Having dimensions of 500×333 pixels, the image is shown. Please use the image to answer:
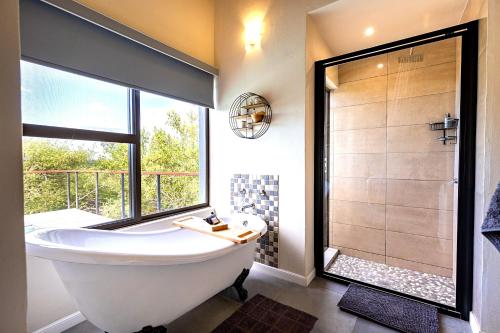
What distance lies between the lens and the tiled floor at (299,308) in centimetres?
152

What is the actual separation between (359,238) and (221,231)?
182 cm

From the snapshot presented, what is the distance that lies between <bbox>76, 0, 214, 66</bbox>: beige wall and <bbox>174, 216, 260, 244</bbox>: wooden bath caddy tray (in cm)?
175

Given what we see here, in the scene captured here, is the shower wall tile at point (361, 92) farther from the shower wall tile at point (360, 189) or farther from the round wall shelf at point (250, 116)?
the round wall shelf at point (250, 116)

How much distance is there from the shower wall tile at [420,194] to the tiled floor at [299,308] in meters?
1.04

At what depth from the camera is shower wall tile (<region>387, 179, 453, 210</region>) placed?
2166mm

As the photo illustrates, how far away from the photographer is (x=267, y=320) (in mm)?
1588

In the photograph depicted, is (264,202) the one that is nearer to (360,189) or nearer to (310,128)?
(310,128)

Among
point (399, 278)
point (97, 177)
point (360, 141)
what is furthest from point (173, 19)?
point (399, 278)

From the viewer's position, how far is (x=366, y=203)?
8.59ft

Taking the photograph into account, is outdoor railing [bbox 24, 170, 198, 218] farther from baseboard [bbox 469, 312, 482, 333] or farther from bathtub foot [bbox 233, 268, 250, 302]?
baseboard [bbox 469, 312, 482, 333]

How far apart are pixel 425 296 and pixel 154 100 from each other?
9.92ft

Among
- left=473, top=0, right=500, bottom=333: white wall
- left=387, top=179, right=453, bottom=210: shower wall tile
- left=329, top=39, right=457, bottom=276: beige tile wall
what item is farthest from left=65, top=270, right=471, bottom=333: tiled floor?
left=387, top=179, right=453, bottom=210: shower wall tile

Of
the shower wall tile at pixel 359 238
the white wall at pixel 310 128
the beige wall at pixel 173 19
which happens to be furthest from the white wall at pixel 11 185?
the shower wall tile at pixel 359 238

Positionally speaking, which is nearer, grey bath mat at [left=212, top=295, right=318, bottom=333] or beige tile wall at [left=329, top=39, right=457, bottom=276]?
grey bath mat at [left=212, top=295, right=318, bottom=333]
